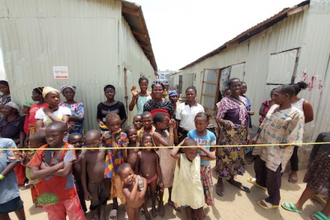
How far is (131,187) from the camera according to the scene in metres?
1.73

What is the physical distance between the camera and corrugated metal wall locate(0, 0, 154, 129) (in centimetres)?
304

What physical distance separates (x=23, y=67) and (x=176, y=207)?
4.21m

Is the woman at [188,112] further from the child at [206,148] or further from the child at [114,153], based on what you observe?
the child at [114,153]

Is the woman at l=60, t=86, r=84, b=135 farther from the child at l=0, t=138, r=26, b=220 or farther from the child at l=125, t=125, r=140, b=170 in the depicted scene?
the child at l=125, t=125, r=140, b=170

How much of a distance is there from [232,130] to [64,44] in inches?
150

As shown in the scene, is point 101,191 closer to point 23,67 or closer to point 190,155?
point 190,155

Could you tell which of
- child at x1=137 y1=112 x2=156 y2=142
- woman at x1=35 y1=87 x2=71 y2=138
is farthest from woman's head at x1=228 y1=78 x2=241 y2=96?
woman at x1=35 y1=87 x2=71 y2=138

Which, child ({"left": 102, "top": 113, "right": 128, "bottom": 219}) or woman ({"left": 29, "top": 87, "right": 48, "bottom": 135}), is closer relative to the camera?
child ({"left": 102, "top": 113, "right": 128, "bottom": 219})

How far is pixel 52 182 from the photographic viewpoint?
1.64 meters

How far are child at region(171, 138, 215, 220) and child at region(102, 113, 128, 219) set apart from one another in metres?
0.76

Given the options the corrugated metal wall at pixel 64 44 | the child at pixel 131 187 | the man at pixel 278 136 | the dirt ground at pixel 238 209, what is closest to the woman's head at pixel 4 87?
the corrugated metal wall at pixel 64 44

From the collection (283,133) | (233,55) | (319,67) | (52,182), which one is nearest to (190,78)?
(233,55)

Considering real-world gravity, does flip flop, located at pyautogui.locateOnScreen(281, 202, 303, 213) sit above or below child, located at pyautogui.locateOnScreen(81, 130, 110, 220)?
below

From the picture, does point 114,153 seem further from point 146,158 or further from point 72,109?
point 72,109
